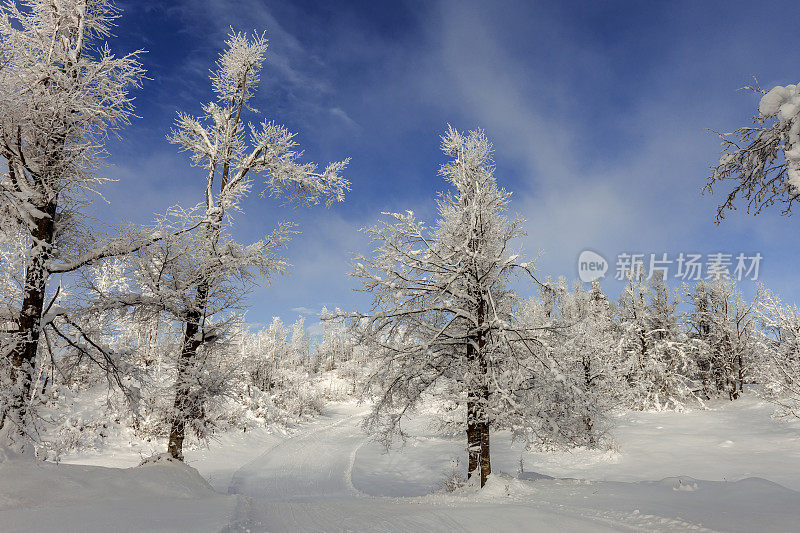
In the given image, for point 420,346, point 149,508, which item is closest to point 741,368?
point 420,346

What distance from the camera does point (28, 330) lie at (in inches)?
255

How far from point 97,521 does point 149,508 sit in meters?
0.97

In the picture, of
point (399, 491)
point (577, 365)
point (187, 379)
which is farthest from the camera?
point (577, 365)

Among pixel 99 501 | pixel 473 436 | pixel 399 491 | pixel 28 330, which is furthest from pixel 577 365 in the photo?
pixel 28 330

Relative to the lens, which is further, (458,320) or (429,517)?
(458,320)

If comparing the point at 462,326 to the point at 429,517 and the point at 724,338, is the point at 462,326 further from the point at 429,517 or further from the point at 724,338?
the point at 724,338

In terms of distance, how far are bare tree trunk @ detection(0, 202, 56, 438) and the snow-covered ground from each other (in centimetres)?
104

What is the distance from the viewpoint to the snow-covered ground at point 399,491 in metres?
4.69

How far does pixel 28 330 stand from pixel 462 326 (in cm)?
871

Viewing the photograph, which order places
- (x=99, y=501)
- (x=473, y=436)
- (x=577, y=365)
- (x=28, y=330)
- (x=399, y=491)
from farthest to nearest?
(x=577, y=365)
(x=399, y=491)
(x=473, y=436)
(x=28, y=330)
(x=99, y=501)

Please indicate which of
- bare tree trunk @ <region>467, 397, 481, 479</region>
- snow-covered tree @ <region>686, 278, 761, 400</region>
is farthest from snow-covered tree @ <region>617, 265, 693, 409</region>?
bare tree trunk @ <region>467, 397, 481, 479</region>

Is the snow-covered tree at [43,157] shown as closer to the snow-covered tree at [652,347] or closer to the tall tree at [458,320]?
the tall tree at [458,320]

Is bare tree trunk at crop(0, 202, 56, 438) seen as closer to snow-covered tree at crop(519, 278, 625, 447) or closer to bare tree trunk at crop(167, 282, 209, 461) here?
bare tree trunk at crop(167, 282, 209, 461)

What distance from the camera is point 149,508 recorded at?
4.79m
